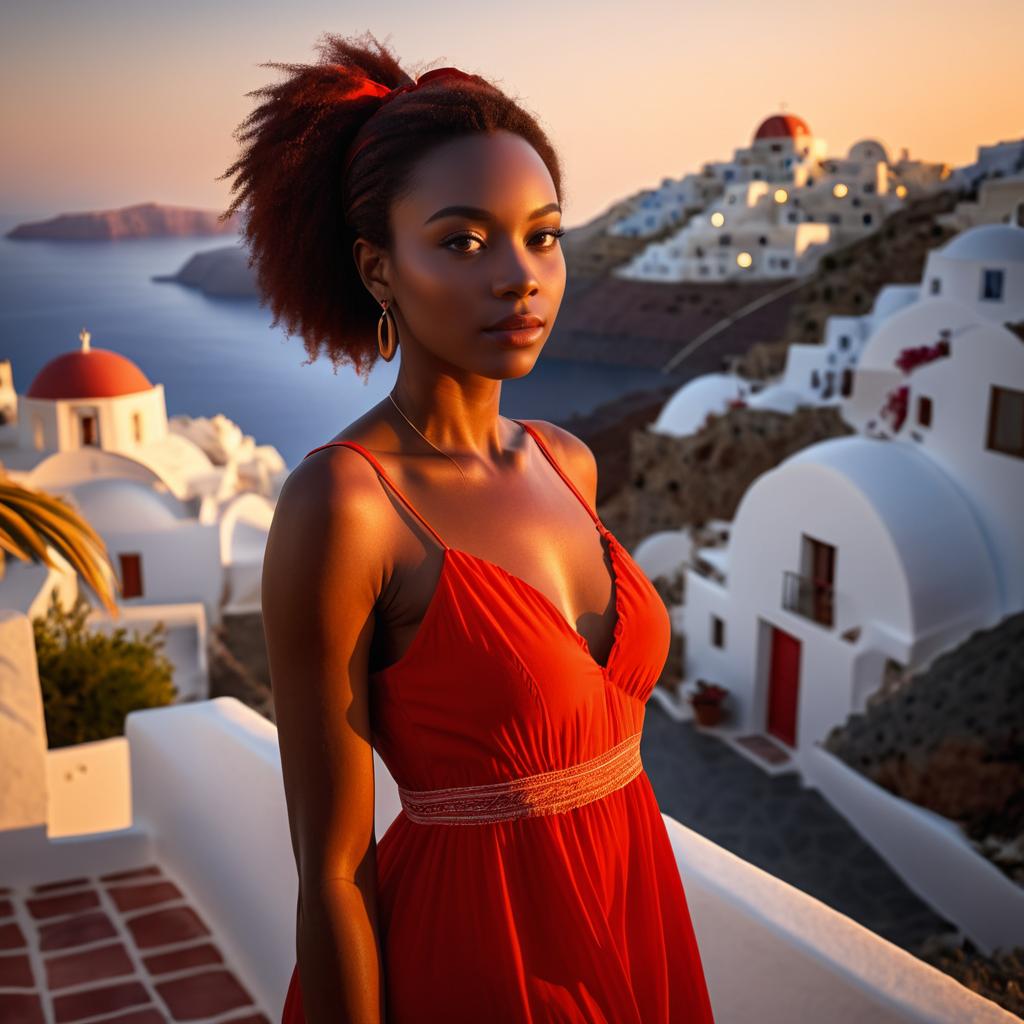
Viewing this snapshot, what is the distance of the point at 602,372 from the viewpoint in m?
38.5

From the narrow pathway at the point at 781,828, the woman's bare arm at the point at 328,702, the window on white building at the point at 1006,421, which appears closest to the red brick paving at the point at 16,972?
the woman's bare arm at the point at 328,702

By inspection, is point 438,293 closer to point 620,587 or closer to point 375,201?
point 375,201

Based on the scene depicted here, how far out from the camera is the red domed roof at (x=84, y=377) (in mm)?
18406

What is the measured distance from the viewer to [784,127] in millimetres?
52469

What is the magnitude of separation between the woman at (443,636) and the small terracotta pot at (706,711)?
1134 cm

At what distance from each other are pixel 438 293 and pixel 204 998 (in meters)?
2.51

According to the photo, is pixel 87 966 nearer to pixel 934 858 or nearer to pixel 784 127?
pixel 934 858

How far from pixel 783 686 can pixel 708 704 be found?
887 mm

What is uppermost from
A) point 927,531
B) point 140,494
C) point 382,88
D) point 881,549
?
point 382,88

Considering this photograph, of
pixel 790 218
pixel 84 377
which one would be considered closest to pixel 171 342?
pixel 84 377

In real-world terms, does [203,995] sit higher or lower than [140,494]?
higher

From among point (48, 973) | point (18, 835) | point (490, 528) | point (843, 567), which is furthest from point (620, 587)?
point (843, 567)

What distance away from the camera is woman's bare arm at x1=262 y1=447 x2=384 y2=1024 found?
131 cm

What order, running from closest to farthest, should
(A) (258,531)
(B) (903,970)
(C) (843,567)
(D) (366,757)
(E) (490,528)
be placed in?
(D) (366,757) → (E) (490,528) → (B) (903,970) → (C) (843,567) → (A) (258,531)
